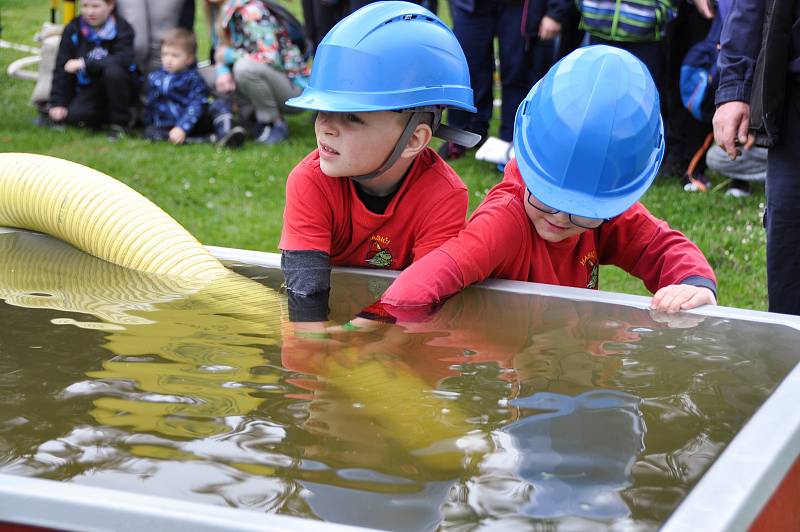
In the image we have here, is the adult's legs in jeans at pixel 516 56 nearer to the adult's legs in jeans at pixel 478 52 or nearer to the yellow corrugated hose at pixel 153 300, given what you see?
the adult's legs in jeans at pixel 478 52

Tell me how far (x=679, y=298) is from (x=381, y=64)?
1007mm

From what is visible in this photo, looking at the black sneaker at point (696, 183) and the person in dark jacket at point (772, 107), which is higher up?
the person in dark jacket at point (772, 107)

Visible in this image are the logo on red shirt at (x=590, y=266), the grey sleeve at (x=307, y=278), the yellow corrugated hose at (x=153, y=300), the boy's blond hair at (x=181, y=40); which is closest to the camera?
the yellow corrugated hose at (x=153, y=300)

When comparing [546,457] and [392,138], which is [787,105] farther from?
[546,457]

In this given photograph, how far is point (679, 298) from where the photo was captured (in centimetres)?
276

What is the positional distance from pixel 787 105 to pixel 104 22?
6.57m

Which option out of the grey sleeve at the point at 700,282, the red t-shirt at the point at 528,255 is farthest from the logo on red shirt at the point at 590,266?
the grey sleeve at the point at 700,282

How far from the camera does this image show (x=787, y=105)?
3.19 metres

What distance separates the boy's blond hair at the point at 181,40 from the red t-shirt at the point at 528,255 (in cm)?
563

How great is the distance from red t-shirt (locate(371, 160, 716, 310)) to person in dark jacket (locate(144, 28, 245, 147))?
5263 millimetres

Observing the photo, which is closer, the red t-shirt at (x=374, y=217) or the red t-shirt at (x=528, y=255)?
the red t-shirt at (x=528, y=255)

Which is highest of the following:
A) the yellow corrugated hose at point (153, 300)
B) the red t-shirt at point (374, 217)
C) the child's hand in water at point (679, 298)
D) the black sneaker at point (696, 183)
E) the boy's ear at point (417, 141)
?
the boy's ear at point (417, 141)

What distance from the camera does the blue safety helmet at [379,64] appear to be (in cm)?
283

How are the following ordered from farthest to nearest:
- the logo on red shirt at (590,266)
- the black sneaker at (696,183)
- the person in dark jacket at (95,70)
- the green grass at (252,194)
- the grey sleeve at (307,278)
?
the person in dark jacket at (95,70), the black sneaker at (696,183), the green grass at (252,194), the logo on red shirt at (590,266), the grey sleeve at (307,278)
